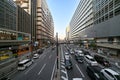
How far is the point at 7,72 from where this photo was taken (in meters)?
29.0

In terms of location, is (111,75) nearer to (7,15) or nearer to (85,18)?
(7,15)

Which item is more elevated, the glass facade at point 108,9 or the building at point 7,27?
the glass facade at point 108,9

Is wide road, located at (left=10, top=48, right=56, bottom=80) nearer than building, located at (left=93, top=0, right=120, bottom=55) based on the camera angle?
Yes

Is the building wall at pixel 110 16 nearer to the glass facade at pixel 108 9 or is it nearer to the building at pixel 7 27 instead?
the glass facade at pixel 108 9

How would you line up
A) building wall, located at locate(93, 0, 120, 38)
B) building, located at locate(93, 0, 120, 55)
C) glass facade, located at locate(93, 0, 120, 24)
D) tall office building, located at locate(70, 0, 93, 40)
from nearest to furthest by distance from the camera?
building, located at locate(93, 0, 120, 55)
building wall, located at locate(93, 0, 120, 38)
glass facade, located at locate(93, 0, 120, 24)
tall office building, located at locate(70, 0, 93, 40)

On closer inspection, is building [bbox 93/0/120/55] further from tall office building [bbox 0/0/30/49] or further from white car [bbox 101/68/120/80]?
tall office building [bbox 0/0/30/49]

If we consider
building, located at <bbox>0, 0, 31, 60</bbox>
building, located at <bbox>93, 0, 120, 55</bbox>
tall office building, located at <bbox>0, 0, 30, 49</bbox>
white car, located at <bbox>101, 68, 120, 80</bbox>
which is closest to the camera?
white car, located at <bbox>101, 68, 120, 80</bbox>

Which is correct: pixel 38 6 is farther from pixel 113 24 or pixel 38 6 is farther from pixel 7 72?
pixel 7 72

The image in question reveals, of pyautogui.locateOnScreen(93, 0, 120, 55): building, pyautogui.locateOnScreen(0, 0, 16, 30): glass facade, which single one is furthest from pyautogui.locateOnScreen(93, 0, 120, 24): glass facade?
pyautogui.locateOnScreen(0, 0, 16, 30): glass facade

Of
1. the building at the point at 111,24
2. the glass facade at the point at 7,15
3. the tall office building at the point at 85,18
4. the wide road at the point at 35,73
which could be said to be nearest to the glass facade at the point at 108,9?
the building at the point at 111,24

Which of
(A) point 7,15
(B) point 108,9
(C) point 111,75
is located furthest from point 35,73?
(B) point 108,9

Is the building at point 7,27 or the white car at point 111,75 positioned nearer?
the white car at point 111,75

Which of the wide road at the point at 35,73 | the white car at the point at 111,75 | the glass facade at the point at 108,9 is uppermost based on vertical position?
the glass facade at the point at 108,9

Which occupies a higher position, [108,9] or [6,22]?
[108,9]
